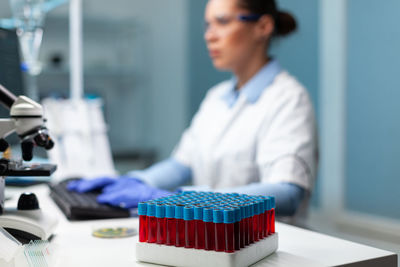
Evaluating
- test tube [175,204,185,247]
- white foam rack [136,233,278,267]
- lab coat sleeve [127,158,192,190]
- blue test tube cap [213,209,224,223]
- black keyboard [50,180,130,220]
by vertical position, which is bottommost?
lab coat sleeve [127,158,192,190]

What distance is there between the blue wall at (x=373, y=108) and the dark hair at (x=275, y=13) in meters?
1.11

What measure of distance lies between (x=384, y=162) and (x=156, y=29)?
2.63 metres

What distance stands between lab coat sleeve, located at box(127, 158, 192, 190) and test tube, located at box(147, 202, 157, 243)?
848mm

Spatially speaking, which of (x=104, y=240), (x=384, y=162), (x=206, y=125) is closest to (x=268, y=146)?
(x=206, y=125)

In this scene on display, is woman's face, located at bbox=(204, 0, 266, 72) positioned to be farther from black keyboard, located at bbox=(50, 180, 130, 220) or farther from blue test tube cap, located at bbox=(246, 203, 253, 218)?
blue test tube cap, located at bbox=(246, 203, 253, 218)

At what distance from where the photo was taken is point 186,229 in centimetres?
69

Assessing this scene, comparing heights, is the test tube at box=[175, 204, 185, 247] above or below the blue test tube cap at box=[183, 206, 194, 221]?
below

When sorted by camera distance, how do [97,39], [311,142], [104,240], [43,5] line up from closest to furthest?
[104,240] < [311,142] < [43,5] < [97,39]

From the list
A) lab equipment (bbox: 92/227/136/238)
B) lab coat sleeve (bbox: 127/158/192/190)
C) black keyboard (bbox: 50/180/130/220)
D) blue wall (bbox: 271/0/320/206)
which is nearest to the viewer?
lab equipment (bbox: 92/227/136/238)

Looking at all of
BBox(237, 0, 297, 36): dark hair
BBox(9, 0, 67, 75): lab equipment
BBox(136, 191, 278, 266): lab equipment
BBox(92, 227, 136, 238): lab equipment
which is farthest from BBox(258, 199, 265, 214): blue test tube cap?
BBox(9, 0, 67, 75): lab equipment

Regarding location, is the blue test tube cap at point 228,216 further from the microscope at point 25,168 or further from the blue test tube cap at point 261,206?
the microscope at point 25,168

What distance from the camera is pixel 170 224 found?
70cm

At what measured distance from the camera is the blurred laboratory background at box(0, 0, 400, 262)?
2727 mm

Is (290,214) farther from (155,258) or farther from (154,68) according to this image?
(154,68)
